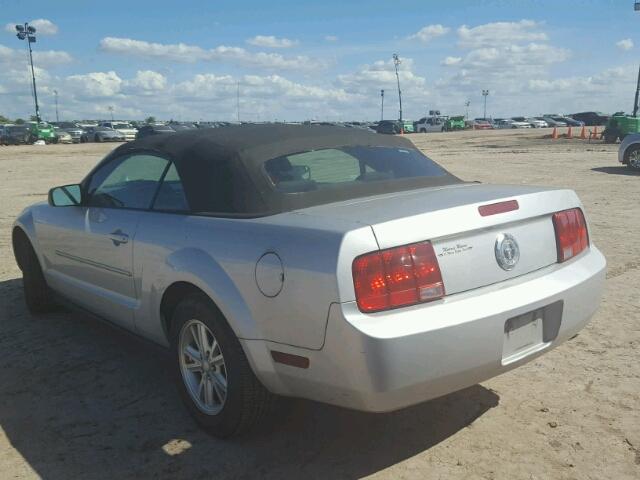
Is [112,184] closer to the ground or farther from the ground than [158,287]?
farther from the ground

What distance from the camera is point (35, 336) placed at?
4.77 m

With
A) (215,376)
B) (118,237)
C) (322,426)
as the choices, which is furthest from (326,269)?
(118,237)

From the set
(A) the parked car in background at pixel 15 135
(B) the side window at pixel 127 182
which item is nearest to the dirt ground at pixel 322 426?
(B) the side window at pixel 127 182


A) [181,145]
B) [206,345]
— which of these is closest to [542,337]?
[206,345]

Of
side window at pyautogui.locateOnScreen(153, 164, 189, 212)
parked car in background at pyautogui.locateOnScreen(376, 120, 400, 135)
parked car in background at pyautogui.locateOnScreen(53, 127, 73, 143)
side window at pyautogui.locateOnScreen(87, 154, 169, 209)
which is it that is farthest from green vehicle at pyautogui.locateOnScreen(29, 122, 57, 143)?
side window at pyautogui.locateOnScreen(153, 164, 189, 212)

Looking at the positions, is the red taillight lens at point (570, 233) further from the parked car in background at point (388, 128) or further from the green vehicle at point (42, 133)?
the parked car in background at point (388, 128)

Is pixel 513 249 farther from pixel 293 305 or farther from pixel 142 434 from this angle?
pixel 142 434

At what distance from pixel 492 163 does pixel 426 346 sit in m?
18.9

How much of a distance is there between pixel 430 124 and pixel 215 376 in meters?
74.8

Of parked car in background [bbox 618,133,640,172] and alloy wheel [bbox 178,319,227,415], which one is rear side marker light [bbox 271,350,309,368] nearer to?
alloy wheel [bbox 178,319,227,415]

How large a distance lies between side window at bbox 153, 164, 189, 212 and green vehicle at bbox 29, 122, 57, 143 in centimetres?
4874

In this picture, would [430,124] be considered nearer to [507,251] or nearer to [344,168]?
[344,168]

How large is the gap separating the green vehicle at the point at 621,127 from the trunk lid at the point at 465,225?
98.2 feet

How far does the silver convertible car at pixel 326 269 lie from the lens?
2.49m
